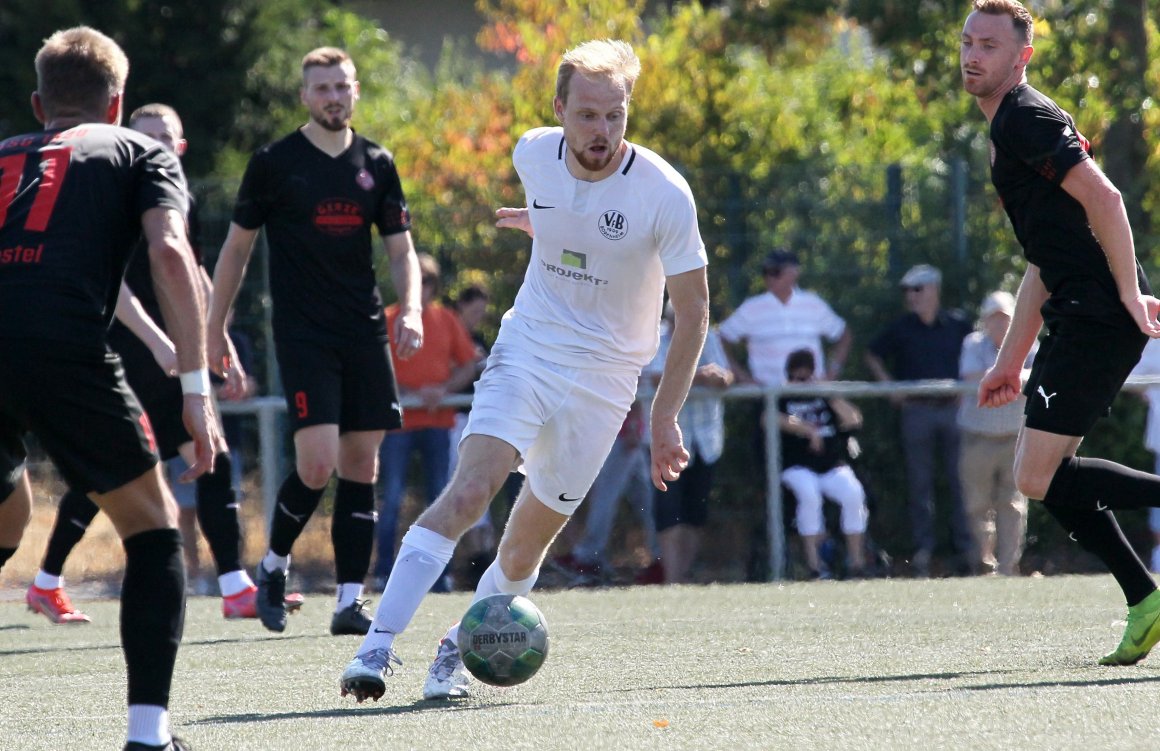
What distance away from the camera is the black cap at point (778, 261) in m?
12.8

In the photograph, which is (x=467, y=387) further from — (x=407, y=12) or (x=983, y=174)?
(x=407, y=12)

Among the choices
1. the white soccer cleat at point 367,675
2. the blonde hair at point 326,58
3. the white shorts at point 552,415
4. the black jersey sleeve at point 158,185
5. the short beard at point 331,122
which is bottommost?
the white soccer cleat at point 367,675

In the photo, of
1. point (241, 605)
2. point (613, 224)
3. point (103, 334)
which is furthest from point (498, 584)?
point (241, 605)

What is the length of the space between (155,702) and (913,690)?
7.81ft

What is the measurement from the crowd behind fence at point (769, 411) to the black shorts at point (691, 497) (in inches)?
16.9

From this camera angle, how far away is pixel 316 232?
27.2 ft

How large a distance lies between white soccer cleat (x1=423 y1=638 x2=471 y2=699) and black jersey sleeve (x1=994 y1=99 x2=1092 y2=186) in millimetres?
2497

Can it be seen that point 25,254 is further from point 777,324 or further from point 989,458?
point 989,458

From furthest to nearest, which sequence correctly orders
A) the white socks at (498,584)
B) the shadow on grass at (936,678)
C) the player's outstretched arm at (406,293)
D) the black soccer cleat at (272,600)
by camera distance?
the black soccer cleat at (272,600), the player's outstretched arm at (406,293), the white socks at (498,584), the shadow on grass at (936,678)

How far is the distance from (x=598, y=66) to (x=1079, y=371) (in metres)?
1.96

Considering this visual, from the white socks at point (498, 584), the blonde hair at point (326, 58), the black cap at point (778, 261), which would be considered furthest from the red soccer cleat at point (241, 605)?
the black cap at point (778, 261)

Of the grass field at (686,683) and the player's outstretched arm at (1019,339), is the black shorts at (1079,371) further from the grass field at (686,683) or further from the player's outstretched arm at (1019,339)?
the grass field at (686,683)

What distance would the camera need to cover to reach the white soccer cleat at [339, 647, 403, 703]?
5.52m

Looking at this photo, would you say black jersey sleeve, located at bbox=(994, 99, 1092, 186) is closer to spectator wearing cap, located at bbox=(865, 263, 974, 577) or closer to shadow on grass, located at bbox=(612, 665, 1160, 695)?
shadow on grass, located at bbox=(612, 665, 1160, 695)
